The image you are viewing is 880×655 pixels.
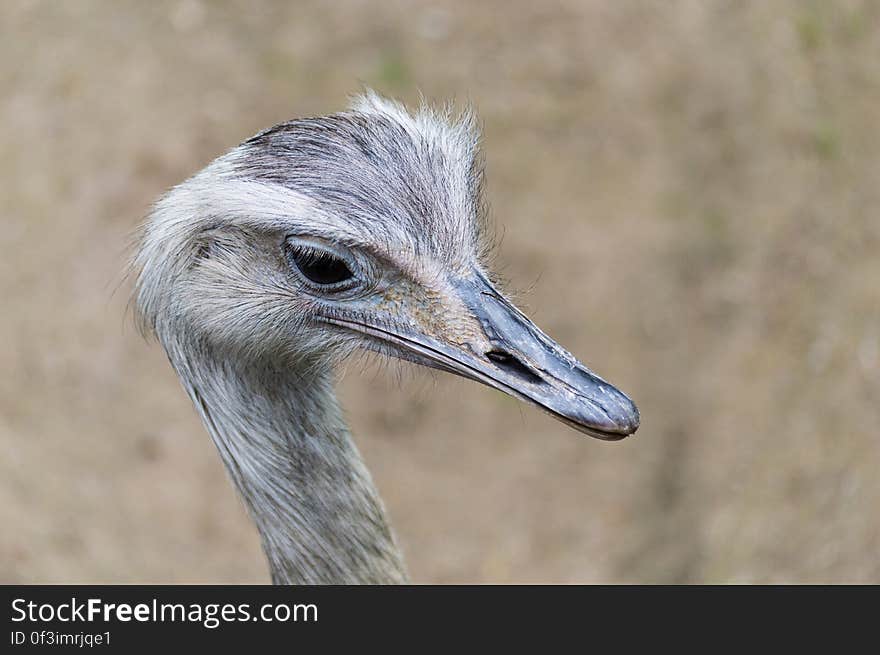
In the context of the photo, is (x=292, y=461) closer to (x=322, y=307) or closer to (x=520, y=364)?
(x=322, y=307)

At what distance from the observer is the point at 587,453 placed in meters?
3.88

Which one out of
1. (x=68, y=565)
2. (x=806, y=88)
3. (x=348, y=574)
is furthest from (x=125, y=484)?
(x=806, y=88)

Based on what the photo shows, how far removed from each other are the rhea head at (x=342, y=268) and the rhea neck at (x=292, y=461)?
0.13ft

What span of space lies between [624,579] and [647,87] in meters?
2.01

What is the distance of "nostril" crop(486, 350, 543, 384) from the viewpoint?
1.79 meters

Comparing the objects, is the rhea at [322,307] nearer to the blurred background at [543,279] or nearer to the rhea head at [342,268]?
the rhea head at [342,268]

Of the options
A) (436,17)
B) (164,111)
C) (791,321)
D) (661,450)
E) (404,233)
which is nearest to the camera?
(404,233)

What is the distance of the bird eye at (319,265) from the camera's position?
1.82m

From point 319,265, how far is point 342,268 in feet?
0.13

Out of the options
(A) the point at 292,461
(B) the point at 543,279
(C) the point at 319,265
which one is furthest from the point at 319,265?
(B) the point at 543,279

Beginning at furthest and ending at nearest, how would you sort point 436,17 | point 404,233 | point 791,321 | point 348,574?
point 436,17 < point 791,321 < point 348,574 < point 404,233

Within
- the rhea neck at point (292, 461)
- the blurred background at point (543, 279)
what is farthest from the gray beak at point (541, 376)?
the blurred background at point (543, 279)

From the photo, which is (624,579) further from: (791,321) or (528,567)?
(791,321)

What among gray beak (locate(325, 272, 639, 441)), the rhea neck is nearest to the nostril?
gray beak (locate(325, 272, 639, 441))
